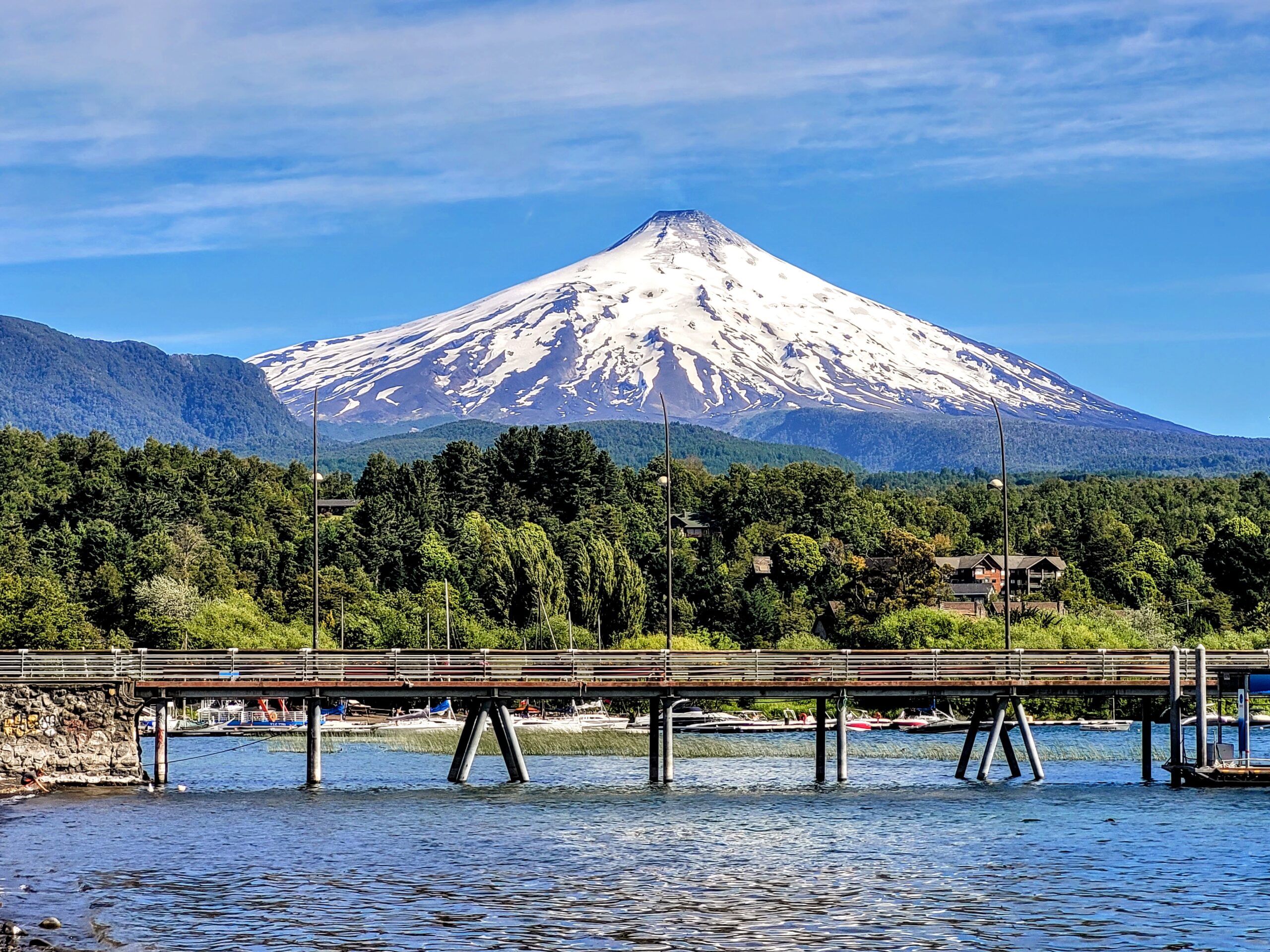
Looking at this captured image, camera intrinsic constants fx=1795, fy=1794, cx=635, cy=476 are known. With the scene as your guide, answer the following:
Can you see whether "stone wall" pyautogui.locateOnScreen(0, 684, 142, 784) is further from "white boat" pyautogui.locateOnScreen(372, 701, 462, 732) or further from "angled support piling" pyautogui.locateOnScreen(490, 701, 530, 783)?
"white boat" pyautogui.locateOnScreen(372, 701, 462, 732)

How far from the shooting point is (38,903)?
3716 cm

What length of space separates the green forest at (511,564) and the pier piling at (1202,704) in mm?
55168

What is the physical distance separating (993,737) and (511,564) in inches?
3061

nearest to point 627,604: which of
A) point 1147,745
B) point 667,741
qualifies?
→ point 667,741

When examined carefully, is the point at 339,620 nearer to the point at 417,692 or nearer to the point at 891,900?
the point at 417,692

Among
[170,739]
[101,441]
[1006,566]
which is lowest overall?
[170,739]

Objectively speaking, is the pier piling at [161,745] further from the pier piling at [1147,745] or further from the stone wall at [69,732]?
the pier piling at [1147,745]

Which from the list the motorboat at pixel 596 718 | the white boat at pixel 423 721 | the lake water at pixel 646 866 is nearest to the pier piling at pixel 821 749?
the lake water at pixel 646 866

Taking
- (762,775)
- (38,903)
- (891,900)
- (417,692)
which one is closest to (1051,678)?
(762,775)

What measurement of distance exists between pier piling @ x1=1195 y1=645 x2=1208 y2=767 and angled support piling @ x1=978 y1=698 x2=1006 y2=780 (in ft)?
22.3

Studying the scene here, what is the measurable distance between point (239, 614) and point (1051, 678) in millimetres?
74840

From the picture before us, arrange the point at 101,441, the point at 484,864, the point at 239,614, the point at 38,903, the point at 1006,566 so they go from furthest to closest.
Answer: the point at 101,441
the point at 239,614
the point at 1006,566
the point at 484,864
the point at 38,903

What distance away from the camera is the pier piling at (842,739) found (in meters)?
62.3

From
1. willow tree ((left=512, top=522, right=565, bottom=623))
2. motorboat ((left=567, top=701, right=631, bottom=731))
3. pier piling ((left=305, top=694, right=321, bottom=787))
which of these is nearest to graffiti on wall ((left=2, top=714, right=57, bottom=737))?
pier piling ((left=305, top=694, right=321, bottom=787))
